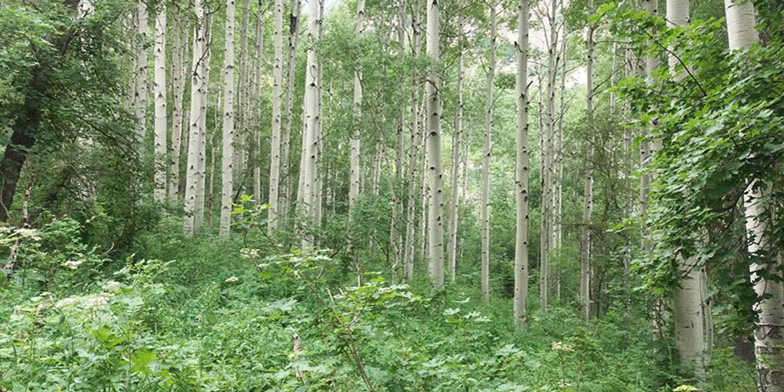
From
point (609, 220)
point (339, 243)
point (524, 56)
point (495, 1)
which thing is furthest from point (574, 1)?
point (339, 243)

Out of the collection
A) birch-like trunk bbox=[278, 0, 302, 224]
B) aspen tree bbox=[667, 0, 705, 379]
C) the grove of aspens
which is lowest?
aspen tree bbox=[667, 0, 705, 379]

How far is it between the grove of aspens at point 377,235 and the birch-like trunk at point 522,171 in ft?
0.14

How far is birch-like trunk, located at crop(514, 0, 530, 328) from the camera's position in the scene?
27.1 feet

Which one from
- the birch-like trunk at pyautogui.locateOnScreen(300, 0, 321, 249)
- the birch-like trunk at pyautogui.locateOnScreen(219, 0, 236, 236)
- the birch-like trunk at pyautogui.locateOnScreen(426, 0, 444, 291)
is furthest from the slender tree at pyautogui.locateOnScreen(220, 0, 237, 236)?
the birch-like trunk at pyautogui.locateOnScreen(426, 0, 444, 291)

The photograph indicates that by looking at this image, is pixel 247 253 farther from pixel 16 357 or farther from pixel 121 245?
pixel 121 245

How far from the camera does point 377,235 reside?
1099 centimetres

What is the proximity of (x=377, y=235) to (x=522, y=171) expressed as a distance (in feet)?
14.0

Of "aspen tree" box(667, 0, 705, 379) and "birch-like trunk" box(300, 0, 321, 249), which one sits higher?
"birch-like trunk" box(300, 0, 321, 249)

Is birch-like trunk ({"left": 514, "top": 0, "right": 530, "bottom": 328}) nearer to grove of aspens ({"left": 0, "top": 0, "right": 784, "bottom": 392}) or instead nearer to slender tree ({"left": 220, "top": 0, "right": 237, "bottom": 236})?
grove of aspens ({"left": 0, "top": 0, "right": 784, "bottom": 392})

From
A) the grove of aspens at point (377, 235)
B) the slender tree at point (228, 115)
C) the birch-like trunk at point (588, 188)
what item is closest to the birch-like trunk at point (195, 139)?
the grove of aspens at point (377, 235)

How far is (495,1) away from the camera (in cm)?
1334

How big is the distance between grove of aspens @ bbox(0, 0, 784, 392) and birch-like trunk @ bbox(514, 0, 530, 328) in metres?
0.04

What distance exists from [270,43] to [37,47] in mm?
18638

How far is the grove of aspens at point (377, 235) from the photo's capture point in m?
2.63
